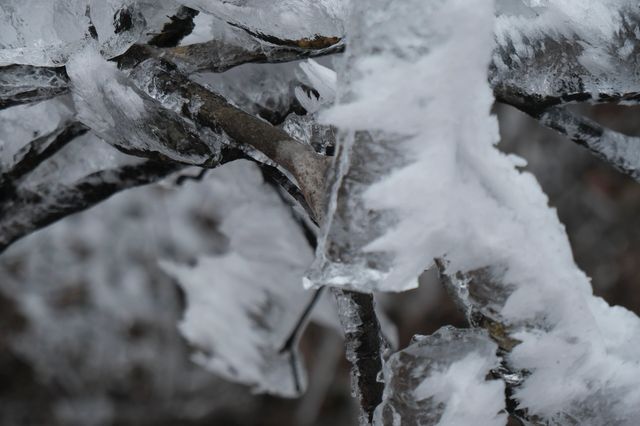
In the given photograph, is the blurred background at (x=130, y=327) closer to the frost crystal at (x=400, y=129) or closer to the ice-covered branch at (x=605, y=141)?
the ice-covered branch at (x=605, y=141)

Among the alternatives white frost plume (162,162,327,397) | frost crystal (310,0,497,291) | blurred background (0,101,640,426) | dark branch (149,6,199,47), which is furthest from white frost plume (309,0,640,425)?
blurred background (0,101,640,426)

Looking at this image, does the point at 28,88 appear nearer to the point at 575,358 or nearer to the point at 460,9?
the point at 460,9

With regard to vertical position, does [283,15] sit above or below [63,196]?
above

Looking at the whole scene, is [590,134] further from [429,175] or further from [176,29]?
[176,29]

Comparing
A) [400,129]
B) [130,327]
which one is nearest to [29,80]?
[400,129]

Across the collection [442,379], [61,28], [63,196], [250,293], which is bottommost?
[250,293]

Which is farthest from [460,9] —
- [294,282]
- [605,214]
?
[605,214]
